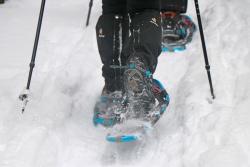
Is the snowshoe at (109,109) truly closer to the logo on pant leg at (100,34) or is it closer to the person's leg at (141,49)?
the person's leg at (141,49)

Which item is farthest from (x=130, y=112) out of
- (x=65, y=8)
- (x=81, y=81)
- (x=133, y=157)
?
(x=65, y=8)

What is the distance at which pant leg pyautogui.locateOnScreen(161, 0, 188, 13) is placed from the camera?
4.88 meters

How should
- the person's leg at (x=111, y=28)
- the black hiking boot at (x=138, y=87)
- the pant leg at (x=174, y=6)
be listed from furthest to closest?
the pant leg at (x=174, y=6), the person's leg at (x=111, y=28), the black hiking boot at (x=138, y=87)

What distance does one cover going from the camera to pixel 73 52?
16.1 feet

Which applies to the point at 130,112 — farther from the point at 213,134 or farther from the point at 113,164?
the point at 213,134

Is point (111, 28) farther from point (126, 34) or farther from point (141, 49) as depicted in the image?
point (141, 49)

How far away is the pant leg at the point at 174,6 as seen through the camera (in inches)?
192

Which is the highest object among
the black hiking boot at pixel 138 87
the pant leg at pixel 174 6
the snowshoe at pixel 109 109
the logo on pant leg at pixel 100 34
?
the pant leg at pixel 174 6

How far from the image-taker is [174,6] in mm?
4934

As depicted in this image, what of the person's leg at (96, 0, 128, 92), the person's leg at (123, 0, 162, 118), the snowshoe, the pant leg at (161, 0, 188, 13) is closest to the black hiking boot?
the person's leg at (123, 0, 162, 118)

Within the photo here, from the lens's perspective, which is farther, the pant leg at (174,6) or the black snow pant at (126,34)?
the pant leg at (174,6)

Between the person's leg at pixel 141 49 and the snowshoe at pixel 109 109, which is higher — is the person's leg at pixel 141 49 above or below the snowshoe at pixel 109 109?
above

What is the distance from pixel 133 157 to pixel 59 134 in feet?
1.95

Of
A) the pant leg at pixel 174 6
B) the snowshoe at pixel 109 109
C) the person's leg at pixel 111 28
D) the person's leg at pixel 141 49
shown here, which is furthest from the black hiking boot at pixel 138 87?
the pant leg at pixel 174 6
